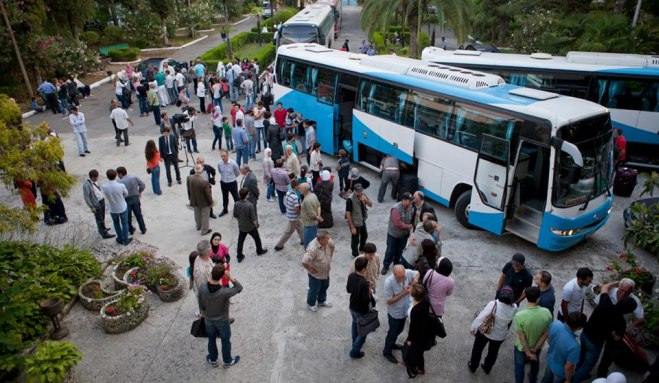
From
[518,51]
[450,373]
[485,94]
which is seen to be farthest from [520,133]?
[518,51]

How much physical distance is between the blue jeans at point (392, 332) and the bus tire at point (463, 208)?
14.7 feet

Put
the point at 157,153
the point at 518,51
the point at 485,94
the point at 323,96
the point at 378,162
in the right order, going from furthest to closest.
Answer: the point at 518,51, the point at 323,96, the point at 378,162, the point at 157,153, the point at 485,94

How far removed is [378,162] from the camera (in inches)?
524

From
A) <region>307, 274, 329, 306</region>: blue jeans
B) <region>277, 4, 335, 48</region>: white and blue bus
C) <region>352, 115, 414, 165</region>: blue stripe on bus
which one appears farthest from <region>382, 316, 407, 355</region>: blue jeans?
<region>277, 4, 335, 48</region>: white and blue bus

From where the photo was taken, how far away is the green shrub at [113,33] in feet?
111

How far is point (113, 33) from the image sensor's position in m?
33.9

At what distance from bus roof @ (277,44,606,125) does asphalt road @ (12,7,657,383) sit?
2874 millimetres

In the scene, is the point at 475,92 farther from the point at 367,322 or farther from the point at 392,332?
the point at 367,322

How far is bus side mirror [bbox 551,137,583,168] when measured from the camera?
8.07 meters

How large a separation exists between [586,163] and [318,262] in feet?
17.5

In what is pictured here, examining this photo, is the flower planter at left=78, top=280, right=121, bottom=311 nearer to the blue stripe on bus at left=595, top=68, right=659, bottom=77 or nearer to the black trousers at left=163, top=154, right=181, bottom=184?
the black trousers at left=163, top=154, right=181, bottom=184

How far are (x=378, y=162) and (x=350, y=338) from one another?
266 inches

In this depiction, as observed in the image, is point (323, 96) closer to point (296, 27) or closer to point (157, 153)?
point (157, 153)

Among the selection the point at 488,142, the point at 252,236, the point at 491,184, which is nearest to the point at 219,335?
the point at 252,236
